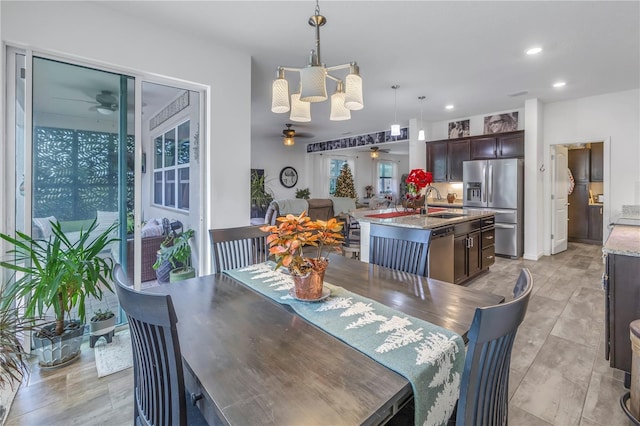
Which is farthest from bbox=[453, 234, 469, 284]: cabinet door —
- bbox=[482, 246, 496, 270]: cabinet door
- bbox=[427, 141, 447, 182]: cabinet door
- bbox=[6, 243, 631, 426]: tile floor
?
bbox=[427, 141, 447, 182]: cabinet door

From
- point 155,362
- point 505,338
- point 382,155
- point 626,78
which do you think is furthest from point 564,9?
point 382,155

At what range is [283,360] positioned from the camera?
0.95 metres

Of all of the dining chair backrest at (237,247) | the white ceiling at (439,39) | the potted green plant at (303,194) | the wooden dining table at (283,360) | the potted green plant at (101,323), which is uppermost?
the white ceiling at (439,39)

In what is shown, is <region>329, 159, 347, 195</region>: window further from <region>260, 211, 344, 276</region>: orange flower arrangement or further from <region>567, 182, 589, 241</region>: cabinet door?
<region>260, 211, 344, 276</region>: orange flower arrangement

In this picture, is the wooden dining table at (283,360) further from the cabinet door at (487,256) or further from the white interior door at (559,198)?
the white interior door at (559,198)

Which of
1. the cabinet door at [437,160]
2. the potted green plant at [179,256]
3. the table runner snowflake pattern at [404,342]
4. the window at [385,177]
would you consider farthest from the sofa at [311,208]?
the window at [385,177]

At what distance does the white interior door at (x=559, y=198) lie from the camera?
561 cm

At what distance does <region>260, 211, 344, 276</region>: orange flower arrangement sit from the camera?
1.31m

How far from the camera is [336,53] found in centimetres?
329

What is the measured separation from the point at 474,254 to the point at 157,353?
13.2 feet

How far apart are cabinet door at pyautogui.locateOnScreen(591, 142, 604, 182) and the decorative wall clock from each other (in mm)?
7321

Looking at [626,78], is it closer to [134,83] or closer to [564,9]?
[564,9]

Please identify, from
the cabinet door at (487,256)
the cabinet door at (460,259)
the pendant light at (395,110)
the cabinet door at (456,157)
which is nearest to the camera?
the cabinet door at (460,259)

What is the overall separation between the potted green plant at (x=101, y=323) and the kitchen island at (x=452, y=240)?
2625mm
